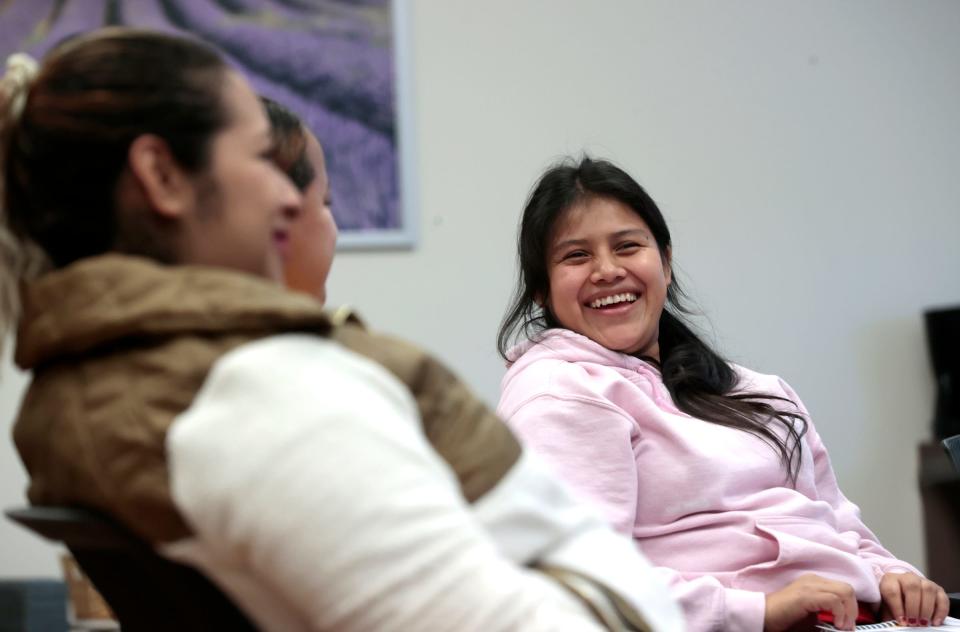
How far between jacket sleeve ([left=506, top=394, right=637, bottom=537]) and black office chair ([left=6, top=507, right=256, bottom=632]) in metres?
0.76

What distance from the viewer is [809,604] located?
1.47 metres

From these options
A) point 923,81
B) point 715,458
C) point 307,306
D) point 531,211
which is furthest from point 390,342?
point 923,81

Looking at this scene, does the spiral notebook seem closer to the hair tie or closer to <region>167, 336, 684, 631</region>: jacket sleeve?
<region>167, 336, 684, 631</region>: jacket sleeve

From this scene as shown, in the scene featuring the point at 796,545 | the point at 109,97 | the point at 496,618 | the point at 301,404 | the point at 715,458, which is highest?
the point at 109,97

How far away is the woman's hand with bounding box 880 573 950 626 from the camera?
1.62m

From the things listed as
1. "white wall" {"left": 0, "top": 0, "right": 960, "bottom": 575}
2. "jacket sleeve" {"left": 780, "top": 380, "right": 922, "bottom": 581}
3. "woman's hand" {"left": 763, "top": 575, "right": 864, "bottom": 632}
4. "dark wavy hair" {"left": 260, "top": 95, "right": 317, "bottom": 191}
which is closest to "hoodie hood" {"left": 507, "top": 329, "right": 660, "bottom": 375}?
"jacket sleeve" {"left": 780, "top": 380, "right": 922, "bottom": 581}

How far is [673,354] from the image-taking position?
1.89 m

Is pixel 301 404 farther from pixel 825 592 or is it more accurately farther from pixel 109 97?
pixel 825 592

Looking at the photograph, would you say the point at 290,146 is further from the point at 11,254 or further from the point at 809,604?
the point at 809,604

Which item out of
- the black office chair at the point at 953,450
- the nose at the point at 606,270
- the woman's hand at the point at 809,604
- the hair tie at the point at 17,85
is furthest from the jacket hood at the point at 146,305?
the black office chair at the point at 953,450

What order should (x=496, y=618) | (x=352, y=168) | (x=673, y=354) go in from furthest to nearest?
(x=352, y=168) < (x=673, y=354) < (x=496, y=618)

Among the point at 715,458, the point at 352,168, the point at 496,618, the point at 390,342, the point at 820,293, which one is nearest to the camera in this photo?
the point at 496,618

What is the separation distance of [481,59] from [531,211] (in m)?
1.72

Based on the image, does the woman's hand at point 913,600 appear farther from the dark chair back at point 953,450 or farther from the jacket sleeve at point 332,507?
the jacket sleeve at point 332,507
